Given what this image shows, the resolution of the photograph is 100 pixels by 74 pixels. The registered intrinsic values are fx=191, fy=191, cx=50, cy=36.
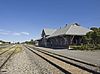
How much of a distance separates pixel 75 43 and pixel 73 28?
13.3 ft

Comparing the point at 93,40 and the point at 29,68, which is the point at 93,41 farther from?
the point at 29,68

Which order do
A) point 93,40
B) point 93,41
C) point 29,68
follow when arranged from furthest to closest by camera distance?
point 93,41, point 93,40, point 29,68

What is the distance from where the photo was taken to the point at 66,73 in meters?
9.67

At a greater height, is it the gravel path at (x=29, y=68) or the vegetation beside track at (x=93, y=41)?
the vegetation beside track at (x=93, y=41)

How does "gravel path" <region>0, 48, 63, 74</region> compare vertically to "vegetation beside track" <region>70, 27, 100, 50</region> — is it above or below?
below

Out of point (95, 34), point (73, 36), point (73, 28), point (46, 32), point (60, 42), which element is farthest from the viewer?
point (46, 32)

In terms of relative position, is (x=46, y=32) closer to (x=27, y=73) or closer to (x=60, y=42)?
(x=60, y=42)

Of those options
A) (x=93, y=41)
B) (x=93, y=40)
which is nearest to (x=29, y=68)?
(x=93, y=40)

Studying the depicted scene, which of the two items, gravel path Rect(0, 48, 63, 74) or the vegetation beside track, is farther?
the vegetation beside track

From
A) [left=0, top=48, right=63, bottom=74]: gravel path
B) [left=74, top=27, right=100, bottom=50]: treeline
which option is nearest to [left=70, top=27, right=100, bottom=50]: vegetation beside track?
[left=74, top=27, right=100, bottom=50]: treeline

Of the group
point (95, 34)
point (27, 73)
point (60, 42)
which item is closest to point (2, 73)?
point (27, 73)

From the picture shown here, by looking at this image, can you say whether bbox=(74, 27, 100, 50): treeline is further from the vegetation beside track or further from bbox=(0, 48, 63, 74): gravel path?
bbox=(0, 48, 63, 74): gravel path

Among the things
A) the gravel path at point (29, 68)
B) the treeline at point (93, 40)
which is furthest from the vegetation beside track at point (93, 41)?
the gravel path at point (29, 68)

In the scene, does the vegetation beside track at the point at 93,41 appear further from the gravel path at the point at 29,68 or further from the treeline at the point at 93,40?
the gravel path at the point at 29,68
